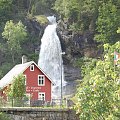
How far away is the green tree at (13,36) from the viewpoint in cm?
8212

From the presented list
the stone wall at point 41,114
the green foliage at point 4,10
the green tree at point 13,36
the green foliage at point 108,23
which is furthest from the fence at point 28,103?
the green foliage at point 4,10

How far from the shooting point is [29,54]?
82.1m

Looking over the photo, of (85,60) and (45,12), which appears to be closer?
(85,60)

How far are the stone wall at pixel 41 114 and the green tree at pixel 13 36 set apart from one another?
47577 millimetres

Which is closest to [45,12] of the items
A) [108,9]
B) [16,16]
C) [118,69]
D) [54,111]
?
[16,16]

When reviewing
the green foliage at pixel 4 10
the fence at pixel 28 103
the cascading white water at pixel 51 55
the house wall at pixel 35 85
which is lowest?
the fence at pixel 28 103

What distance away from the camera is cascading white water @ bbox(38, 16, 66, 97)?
246 feet

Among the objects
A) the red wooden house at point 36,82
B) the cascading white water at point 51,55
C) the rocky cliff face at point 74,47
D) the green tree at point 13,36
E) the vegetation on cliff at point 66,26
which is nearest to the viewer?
the red wooden house at point 36,82

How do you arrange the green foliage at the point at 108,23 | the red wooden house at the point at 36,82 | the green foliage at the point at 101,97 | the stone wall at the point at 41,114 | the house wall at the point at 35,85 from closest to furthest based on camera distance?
the green foliage at the point at 101,97, the stone wall at the point at 41,114, the red wooden house at the point at 36,82, the house wall at the point at 35,85, the green foliage at the point at 108,23

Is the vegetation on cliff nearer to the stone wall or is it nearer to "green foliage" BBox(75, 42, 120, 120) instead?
the stone wall

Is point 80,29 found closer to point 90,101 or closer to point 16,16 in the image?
point 16,16

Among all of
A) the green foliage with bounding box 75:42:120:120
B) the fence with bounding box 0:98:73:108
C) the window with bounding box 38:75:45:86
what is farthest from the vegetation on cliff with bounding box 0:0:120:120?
the green foliage with bounding box 75:42:120:120

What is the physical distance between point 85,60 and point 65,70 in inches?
142

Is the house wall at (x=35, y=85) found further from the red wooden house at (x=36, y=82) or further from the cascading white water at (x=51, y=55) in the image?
the cascading white water at (x=51, y=55)
